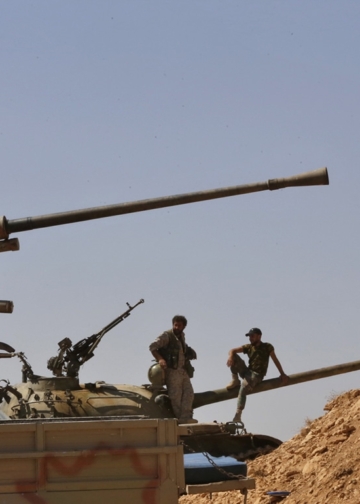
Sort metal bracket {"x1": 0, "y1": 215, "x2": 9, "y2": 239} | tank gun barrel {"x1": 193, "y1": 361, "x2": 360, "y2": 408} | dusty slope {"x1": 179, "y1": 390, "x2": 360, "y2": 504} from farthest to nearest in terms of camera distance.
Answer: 1. tank gun barrel {"x1": 193, "y1": 361, "x2": 360, "y2": 408}
2. dusty slope {"x1": 179, "y1": 390, "x2": 360, "y2": 504}
3. metal bracket {"x1": 0, "y1": 215, "x2": 9, "y2": 239}

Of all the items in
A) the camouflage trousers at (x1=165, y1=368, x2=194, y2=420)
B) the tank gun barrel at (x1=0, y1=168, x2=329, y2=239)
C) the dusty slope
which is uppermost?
the tank gun barrel at (x1=0, y1=168, x2=329, y2=239)

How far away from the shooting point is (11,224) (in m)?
11.6

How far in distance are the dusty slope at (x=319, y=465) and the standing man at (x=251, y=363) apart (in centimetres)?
113

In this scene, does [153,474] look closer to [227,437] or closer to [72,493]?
[72,493]

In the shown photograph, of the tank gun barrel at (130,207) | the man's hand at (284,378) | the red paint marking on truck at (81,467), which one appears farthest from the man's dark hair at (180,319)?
the red paint marking on truck at (81,467)

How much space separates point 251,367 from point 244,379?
206 millimetres

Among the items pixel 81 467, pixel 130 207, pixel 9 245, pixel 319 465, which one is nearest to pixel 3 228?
pixel 9 245

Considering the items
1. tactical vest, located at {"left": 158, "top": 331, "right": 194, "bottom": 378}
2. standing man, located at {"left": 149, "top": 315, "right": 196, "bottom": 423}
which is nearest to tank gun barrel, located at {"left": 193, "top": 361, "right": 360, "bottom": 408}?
standing man, located at {"left": 149, "top": 315, "right": 196, "bottom": 423}

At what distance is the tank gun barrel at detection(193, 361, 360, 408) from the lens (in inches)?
659

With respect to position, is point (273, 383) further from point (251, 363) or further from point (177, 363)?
point (177, 363)

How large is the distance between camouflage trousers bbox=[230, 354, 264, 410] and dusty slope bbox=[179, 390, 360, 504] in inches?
40.2

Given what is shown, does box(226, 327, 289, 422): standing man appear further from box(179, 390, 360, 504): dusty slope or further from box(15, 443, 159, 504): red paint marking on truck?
box(15, 443, 159, 504): red paint marking on truck

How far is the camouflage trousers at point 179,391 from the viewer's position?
1522 cm

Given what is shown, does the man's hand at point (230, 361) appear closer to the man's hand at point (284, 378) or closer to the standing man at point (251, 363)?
the standing man at point (251, 363)
